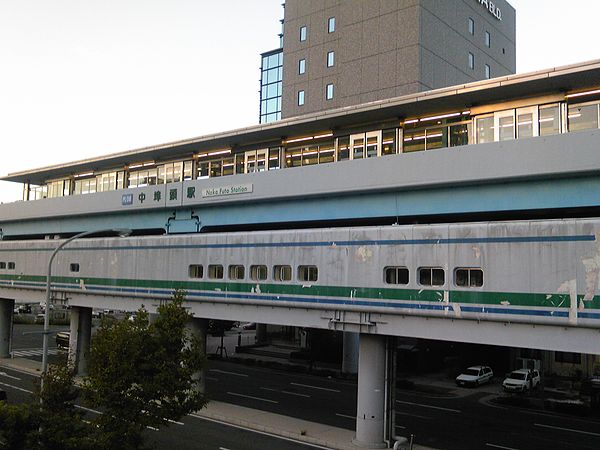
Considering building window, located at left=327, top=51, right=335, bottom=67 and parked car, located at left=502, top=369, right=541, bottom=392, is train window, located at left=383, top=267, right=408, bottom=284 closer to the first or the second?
parked car, located at left=502, top=369, right=541, bottom=392

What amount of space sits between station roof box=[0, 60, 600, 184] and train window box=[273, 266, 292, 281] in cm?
1220

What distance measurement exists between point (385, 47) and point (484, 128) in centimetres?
2622

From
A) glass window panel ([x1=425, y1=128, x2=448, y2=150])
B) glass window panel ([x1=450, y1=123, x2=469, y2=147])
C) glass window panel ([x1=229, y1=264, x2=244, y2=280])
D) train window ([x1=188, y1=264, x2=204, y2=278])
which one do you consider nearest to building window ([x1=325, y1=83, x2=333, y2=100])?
glass window panel ([x1=425, y1=128, x2=448, y2=150])

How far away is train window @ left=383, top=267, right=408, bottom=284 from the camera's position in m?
23.0

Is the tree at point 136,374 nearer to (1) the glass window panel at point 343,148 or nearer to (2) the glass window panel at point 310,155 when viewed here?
(1) the glass window panel at point 343,148

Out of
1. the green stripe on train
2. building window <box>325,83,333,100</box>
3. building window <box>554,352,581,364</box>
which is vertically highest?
building window <box>325,83,333,100</box>

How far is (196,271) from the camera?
31125mm

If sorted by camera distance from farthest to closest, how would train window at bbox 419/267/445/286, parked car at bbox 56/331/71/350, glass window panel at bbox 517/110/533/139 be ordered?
parked car at bbox 56/331/71/350
glass window panel at bbox 517/110/533/139
train window at bbox 419/267/445/286

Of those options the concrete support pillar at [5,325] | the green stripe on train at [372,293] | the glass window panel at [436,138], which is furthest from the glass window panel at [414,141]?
the concrete support pillar at [5,325]

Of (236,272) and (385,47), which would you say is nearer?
(236,272)

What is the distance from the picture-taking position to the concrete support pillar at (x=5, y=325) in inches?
1919

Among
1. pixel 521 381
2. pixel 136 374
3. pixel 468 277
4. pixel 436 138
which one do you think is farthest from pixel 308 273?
pixel 521 381

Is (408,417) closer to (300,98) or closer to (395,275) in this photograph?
(395,275)

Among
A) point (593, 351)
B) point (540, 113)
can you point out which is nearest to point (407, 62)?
point (540, 113)
